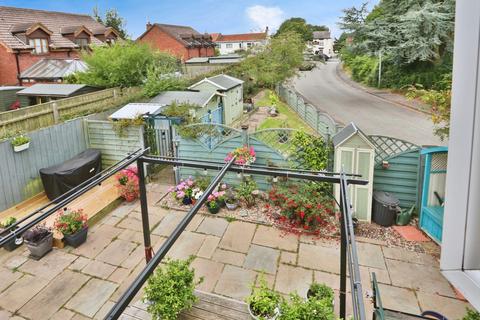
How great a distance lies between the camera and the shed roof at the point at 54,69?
16.8 meters

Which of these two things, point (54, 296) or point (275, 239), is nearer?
point (54, 296)

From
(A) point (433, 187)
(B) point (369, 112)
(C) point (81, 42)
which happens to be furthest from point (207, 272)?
(C) point (81, 42)

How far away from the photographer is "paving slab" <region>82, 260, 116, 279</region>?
5715 mm

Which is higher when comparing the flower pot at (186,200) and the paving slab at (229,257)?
the flower pot at (186,200)

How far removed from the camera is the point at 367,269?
569cm

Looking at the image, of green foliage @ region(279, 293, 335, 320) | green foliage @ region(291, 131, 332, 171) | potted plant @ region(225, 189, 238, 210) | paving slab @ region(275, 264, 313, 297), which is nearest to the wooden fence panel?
potted plant @ region(225, 189, 238, 210)

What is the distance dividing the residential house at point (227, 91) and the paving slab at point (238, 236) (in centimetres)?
900

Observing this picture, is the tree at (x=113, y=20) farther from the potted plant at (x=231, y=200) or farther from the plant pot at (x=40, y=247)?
the plant pot at (x=40, y=247)

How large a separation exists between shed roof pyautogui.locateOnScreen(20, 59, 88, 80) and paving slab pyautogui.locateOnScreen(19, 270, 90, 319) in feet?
45.0

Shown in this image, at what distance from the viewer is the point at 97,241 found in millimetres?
6738

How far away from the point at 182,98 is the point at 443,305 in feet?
34.3

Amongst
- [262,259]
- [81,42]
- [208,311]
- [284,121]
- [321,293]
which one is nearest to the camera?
[208,311]

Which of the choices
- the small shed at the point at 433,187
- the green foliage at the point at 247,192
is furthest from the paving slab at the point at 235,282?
the small shed at the point at 433,187

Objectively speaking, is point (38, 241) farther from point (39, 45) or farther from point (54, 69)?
point (39, 45)
